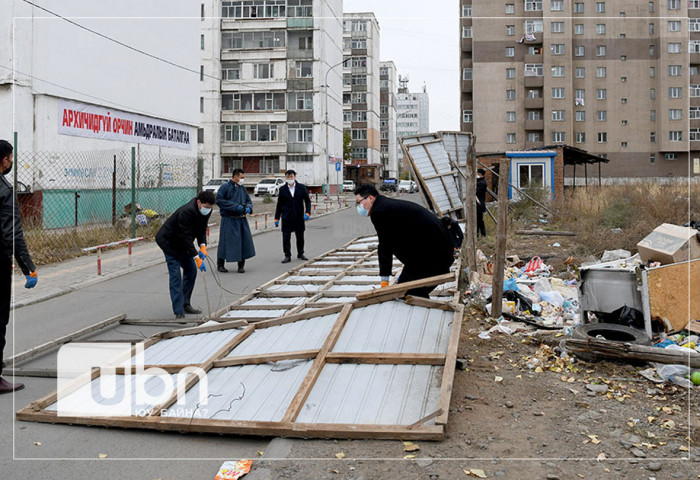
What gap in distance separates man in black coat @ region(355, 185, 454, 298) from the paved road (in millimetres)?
2790

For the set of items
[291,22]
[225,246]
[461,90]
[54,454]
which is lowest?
[54,454]

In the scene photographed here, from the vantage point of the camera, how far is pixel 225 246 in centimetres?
1236

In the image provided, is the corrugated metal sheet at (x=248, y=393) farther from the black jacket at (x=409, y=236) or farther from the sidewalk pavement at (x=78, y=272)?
the sidewalk pavement at (x=78, y=272)

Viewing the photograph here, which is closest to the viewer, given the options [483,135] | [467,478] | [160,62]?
[467,478]

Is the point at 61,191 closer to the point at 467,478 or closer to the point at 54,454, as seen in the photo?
the point at 54,454

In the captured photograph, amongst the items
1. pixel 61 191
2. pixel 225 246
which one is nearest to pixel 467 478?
pixel 225 246

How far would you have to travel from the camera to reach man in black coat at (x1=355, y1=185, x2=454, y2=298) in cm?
656

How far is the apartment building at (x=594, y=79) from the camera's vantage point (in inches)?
2357

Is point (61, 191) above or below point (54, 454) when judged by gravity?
above

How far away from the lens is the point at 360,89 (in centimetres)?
8950

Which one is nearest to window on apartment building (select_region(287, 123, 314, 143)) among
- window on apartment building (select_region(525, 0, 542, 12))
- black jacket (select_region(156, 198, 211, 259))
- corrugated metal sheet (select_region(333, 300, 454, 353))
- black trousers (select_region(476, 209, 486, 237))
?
window on apartment building (select_region(525, 0, 542, 12))

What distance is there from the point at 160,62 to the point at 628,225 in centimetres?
2113

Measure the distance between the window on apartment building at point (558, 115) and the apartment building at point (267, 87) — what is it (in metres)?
21.4

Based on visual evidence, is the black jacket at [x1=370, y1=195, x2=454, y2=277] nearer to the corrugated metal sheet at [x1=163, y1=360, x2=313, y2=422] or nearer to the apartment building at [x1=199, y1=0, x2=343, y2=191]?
the corrugated metal sheet at [x1=163, y1=360, x2=313, y2=422]
